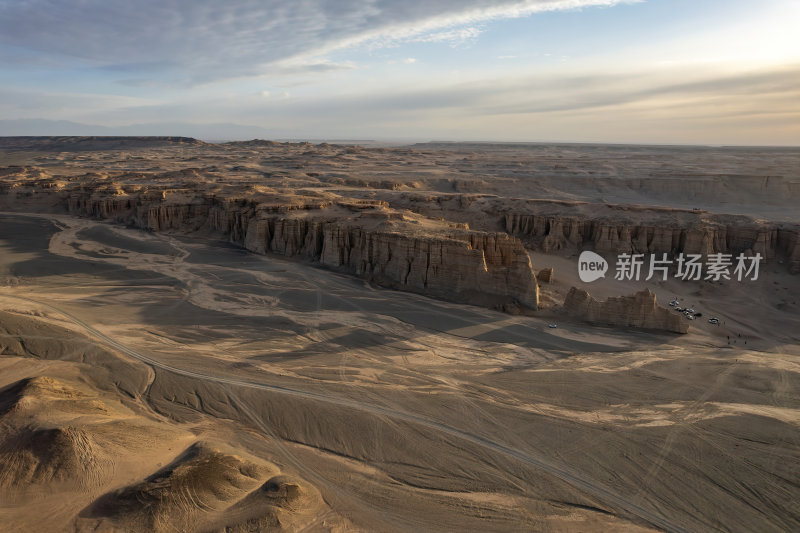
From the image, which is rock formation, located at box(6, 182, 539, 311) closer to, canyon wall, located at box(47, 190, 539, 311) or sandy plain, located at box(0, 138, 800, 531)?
canyon wall, located at box(47, 190, 539, 311)

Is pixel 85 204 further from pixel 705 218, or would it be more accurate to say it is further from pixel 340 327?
pixel 705 218

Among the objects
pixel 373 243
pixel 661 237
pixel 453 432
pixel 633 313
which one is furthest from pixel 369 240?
pixel 661 237

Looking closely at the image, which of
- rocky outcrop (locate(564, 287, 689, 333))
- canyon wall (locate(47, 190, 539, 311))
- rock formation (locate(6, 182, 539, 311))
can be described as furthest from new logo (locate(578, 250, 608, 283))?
rock formation (locate(6, 182, 539, 311))

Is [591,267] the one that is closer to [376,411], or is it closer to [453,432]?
[453,432]

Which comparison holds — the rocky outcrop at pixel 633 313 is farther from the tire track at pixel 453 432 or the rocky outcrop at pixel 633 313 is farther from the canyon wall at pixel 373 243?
the tire track at pixel 453 432

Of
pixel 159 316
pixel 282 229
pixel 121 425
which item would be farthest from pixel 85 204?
pixel 121 425

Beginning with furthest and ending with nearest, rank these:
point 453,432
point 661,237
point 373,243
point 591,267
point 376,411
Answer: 1. point 661,237
2. point 591,267
3. point 373,243
4. point 376,411
5. point 453,432
